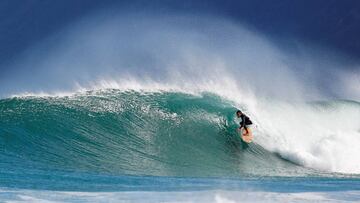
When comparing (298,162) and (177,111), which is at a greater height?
(177,111)

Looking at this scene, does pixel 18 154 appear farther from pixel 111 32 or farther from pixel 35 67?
pixel 111 32

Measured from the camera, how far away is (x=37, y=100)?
582 inches

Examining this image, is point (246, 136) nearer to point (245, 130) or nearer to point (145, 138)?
point (245, 130)

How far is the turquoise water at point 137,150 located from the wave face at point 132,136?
2 cm

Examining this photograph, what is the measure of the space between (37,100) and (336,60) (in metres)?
20.4

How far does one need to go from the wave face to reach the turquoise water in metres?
0.02

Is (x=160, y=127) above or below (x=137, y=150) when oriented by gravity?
above

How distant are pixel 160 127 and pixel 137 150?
163 centimetres

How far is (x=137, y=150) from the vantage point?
1274 centimetres

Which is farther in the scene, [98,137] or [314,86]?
[314,86]

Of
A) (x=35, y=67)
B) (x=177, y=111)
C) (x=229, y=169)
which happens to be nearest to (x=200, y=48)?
(x=35, y=67)

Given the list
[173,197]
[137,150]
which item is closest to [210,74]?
[137,150]

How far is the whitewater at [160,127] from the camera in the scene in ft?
31.4

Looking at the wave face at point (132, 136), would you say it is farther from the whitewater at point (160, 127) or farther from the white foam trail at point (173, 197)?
the white foam trail at point (173, 197)
